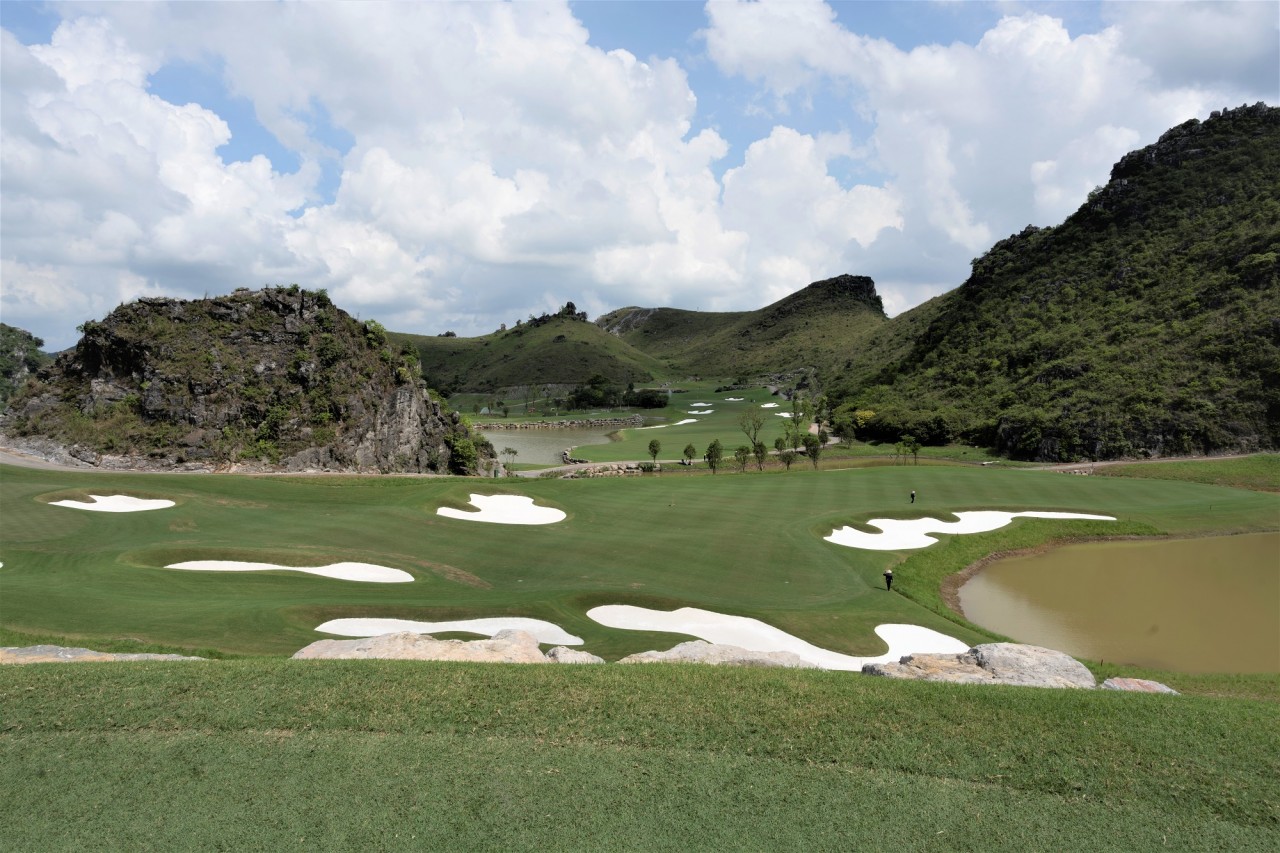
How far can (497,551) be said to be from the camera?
75.0 feet

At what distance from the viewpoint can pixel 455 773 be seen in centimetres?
666

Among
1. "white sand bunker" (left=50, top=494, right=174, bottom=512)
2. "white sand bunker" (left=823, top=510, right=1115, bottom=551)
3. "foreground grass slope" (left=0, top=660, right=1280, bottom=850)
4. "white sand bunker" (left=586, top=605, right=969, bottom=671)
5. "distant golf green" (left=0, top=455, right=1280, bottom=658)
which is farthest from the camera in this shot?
"white sand bunker" (left=823, top=510, right=1115, bottom=551)

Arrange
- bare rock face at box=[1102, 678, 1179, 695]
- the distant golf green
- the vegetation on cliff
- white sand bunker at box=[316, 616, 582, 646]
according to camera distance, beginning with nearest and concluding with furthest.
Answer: bare rock face at box=[1102, 678, 1179, 695] → white sand bunker at box=[316, 616, 582, 646] → the distant golf green → the vegetation on cliff

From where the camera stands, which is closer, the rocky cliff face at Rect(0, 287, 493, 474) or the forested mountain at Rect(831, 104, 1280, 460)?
the rocky cliff face at Rect(0, 287, 493, 474)

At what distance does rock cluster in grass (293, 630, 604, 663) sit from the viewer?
1111 cm

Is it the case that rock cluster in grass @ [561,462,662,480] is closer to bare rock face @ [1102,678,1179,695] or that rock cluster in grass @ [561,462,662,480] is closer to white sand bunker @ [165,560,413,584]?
white sand bunker @ [165,560,413,584]

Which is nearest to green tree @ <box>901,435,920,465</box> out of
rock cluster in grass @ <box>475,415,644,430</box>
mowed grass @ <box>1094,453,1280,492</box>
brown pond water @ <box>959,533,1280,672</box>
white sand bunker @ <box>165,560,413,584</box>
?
mowed grass @ <box>1094,453,1280,492</box>

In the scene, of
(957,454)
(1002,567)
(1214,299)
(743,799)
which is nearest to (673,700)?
(743,799)

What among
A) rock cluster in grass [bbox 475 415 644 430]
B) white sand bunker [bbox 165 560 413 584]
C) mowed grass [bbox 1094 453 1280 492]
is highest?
rock cluster in grass [bbox 475 415 644 430]

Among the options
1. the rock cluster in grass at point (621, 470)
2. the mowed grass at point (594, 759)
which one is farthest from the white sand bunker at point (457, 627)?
the rock cluster in grass at point (621, 470)

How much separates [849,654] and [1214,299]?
71367 mm

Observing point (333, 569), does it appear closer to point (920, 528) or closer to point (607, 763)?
point (607, 763)

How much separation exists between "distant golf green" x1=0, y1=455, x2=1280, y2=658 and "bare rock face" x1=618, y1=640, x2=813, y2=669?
2998mm

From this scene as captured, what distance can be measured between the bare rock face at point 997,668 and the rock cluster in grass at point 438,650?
5.43 metres
